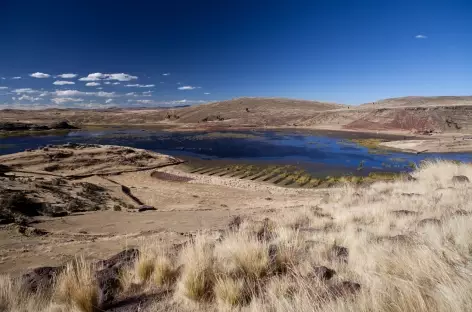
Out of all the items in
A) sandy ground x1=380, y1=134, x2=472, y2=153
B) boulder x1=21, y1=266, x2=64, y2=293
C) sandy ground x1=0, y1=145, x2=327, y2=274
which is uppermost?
boulder x1=21, y1=266, x2=64, y2=293

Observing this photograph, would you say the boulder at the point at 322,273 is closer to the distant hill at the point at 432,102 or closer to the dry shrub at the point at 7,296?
the dry shrub at the point at 7,296

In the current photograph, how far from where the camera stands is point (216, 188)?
79.7 feet

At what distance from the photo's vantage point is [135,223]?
A: 40.2 ft

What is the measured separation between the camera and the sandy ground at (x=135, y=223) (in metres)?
8.20

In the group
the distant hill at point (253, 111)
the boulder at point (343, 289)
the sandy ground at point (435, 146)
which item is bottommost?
the sandy ground at point (435, 146)

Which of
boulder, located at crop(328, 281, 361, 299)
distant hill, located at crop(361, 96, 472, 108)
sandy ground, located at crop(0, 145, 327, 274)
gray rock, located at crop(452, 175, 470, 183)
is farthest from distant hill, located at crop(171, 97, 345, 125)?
boulder, located at crop(328, 281, 361, 299)

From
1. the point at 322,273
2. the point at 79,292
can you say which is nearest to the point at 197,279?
the point at 79,292

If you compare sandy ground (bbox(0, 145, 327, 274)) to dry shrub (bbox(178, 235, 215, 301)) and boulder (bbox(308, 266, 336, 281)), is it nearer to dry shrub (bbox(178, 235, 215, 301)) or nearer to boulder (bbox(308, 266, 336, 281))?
dry shrub (bbox(178, 235, 215, 301))

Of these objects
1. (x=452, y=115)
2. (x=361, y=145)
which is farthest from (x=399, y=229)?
(x=452, y=115)

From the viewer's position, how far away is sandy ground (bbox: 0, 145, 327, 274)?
26.9 ft

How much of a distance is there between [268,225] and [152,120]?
109466mm

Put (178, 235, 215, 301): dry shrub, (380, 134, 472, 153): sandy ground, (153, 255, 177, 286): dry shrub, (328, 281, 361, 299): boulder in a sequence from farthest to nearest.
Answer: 1. (380, 134, 472, 153): sandy ground
2. (153, 255, 177, 286): dry shrub
3. (178, 235, 215, 301): dry shrub
4. (328, 281, 361, 299): boulder

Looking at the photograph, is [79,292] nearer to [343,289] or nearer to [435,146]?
[343,289]

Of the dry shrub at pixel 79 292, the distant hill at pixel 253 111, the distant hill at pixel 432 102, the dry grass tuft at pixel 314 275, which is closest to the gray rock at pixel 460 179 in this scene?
the dry grass tuft at pixel 314 275
